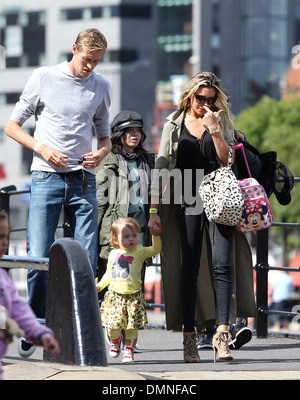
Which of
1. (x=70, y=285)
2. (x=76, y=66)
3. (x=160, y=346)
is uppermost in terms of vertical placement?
(x=76, y=66)

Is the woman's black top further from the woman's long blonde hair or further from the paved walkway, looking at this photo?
the paved walkway

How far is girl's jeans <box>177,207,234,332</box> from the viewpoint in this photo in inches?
289

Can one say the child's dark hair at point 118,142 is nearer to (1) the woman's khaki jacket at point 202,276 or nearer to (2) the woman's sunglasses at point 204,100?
(1) the woman's khaki jacket at point 202,276

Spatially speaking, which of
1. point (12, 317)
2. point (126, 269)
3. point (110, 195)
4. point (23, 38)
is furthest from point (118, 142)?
point (23, 38)

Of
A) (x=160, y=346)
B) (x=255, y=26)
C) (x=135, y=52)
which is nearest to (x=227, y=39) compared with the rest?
(x=255, y=26)

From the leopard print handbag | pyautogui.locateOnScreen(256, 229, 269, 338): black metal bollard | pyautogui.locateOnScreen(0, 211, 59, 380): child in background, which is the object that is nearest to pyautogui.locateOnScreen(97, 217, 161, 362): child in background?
the leopard print handbag

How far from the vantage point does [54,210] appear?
23.5 ft

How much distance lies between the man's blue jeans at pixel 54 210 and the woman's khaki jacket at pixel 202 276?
590mm

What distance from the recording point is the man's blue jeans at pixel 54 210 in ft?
23.2

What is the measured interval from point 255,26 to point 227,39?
2537mm

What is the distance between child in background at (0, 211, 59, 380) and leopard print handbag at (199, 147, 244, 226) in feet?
10.1

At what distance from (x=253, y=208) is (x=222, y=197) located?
297 mm
